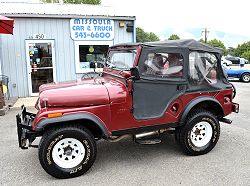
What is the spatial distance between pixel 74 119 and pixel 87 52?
720cm

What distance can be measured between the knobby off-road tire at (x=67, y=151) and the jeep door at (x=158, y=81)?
885mm

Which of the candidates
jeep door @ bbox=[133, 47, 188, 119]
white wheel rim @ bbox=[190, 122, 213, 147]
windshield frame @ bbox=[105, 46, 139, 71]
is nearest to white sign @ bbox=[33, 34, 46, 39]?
windshield frame @ bbox=[105, 46, 139, 71]

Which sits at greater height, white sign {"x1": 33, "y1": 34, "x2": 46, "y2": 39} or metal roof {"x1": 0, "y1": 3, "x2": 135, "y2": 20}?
metal roof {"x1": 0, "y1": 3, "x2": 135, "y2": 20}

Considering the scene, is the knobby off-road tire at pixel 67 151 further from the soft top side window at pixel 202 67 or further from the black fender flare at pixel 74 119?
the soft top side window at pixel 202 67

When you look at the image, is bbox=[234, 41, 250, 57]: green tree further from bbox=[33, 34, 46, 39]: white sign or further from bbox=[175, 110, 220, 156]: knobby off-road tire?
bbox=[175, 110, 220, 156]: knobby off-road tire

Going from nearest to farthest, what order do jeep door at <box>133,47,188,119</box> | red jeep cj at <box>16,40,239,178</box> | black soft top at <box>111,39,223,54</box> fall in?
red jeep cj at <box>16,40,239,178</box> < jeep door at <box>133,47,188,119</box> < black soft top at <box>111,39,223,54</box>

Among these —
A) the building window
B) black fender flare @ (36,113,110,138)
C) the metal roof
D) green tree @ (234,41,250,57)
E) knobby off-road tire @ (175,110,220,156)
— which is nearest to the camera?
black fender flare @ (36,113,110,138)

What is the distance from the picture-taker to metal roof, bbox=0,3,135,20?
9469mm

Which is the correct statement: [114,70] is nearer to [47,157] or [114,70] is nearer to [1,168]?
[47,157]

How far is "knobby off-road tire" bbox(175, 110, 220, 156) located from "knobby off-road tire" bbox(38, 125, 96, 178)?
61.0 inches

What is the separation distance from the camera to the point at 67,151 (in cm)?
366

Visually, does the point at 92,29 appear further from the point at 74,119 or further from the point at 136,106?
the point at 74,119

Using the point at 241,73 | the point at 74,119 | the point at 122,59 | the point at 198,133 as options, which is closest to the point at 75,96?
the point at 74,119

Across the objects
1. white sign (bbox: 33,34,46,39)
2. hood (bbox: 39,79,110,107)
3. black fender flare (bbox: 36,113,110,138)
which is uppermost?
white sign (bbox: 33,34,46,39)
